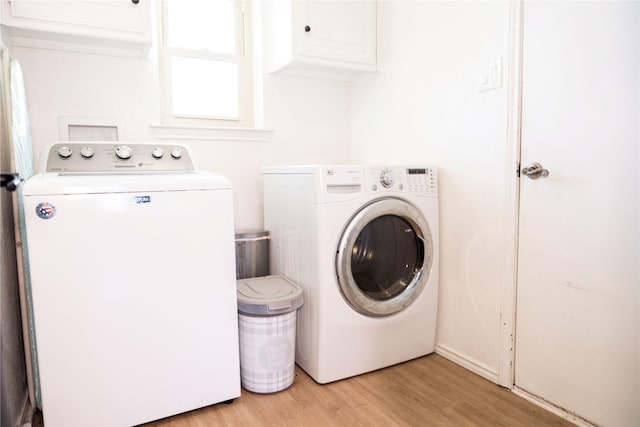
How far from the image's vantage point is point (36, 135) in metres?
1.95

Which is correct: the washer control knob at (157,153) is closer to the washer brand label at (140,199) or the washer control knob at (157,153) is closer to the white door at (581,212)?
the washer brand label at (140,199)

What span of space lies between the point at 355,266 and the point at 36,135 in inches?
62.3

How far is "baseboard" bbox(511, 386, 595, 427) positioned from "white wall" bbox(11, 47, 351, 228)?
1.55 m

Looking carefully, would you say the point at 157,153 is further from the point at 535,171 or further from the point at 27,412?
the point at 535,171

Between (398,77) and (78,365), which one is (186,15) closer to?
(398,77)

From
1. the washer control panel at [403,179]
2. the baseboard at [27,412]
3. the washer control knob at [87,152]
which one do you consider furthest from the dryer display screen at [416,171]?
the baseboard at [27,412]

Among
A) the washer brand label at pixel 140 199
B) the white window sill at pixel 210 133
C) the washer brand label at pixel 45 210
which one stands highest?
the white window sill at pixel 210 133

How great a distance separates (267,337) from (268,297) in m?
0.16

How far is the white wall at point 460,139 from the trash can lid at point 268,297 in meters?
0.77

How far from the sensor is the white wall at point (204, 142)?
1952 mm

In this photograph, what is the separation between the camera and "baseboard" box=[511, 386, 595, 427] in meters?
1.51

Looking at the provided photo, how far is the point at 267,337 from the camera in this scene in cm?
174

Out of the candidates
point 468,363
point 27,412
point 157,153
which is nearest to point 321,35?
point 157,153

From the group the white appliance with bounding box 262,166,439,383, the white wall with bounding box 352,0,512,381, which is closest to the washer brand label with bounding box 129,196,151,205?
the white appliance with bounding box 262,166,439,383
